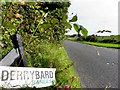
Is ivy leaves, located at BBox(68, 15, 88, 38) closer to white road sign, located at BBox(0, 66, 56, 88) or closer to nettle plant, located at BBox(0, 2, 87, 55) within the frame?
nettle plant, located at BBox(0, 2, 87, 55)

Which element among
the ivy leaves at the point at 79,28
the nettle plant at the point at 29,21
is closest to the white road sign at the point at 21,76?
the nettle plant at the point at 29,21

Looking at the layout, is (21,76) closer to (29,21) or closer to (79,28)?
(79,28)

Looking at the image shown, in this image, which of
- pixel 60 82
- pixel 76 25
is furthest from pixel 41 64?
pixel 76 25

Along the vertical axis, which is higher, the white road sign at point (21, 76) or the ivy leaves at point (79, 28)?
the ivy leaves at point (79, 28)

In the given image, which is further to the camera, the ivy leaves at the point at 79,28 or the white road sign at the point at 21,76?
the white road sign at the point at 21,76

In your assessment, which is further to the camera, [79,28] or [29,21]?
[29,21]

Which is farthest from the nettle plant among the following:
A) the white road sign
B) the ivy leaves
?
the white road sign

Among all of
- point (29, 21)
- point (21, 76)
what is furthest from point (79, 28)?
point (29, 21)

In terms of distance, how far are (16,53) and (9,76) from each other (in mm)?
669

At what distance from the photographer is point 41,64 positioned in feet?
21.9

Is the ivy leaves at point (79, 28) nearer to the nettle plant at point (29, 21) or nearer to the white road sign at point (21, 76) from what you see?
the nettle plant at point (29, 21)

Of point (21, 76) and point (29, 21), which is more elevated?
point (29, 21)

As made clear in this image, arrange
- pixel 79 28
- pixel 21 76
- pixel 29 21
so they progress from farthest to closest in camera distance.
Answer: pixel 29 21 < pixel 21 76 < pixel 79 28

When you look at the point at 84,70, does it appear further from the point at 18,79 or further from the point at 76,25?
the point at 76,25
